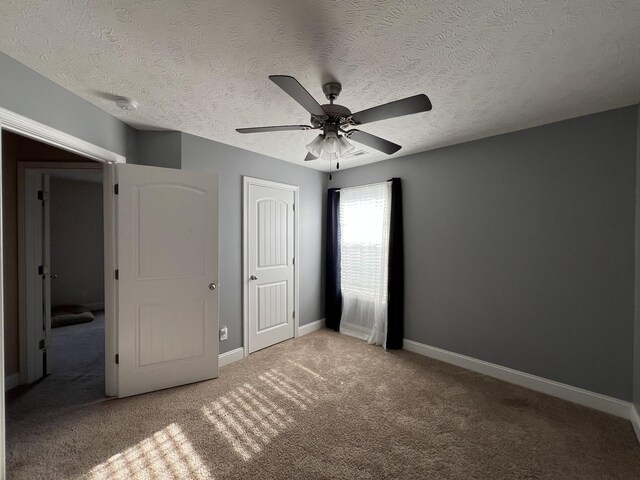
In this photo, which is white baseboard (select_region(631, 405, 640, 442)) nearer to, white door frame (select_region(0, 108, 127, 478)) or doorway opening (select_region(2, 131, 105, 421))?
white door frame (select_region(0, 108, 127, 478))

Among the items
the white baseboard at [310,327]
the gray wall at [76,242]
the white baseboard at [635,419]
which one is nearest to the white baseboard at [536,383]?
the white baseboard at [635,419]

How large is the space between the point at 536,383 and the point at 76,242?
7.33m

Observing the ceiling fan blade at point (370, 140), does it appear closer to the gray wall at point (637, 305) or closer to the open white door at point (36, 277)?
the gray wall at point (637, 305)

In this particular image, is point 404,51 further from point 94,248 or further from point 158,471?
point 94,248

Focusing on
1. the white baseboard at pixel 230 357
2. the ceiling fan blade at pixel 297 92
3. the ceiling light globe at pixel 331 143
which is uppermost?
the ceiling fan blade at pixel 297 92

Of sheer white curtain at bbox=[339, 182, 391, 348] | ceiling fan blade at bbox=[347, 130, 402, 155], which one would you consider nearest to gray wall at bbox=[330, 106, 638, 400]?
sheer white curtain at bbox=[339, 182, 391, 348]

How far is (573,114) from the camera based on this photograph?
2318 mm

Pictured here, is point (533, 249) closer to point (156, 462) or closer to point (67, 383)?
point (156, 462)

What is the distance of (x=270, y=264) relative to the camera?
11.7 feet

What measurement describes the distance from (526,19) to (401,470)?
2.50 m

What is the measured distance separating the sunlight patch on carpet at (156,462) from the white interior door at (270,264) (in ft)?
4.80

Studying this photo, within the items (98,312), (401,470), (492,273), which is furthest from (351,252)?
(98,312)

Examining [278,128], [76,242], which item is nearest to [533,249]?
[278,128]

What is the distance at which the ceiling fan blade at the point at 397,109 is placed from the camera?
144 cm
